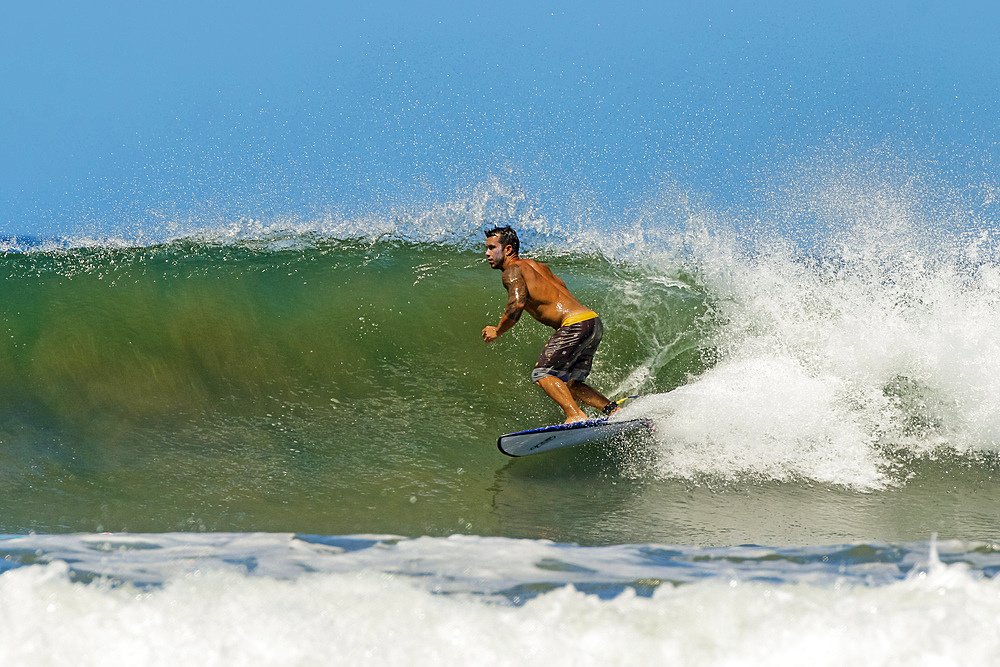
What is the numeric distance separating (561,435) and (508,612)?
2.38 m

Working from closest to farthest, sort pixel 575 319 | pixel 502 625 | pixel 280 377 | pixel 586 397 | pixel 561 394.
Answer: pixel 502 625 → pixel 561 394 → pixel 575 319 → pixel 586 397 → pixel 280 377

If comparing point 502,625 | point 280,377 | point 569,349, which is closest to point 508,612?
point 502,625

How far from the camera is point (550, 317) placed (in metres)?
5.40

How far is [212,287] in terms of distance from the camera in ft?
Answer: 26.9

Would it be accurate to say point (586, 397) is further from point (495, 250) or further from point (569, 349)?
point (495, 250)

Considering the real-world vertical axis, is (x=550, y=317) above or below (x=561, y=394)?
above

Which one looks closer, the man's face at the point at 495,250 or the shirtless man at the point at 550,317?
the shirtless man at the point at 550,317

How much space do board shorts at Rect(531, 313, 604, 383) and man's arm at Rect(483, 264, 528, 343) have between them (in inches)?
12.0

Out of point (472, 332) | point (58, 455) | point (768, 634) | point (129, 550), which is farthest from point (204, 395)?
point (768, 634)

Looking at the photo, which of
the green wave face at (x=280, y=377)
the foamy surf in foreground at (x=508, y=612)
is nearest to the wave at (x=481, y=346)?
the green wave face at (x=280, y=377)

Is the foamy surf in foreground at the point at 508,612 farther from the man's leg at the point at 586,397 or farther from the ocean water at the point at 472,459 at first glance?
the man's leg at the point at 586,397

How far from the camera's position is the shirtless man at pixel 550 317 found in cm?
526

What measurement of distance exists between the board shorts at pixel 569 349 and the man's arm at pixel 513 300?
31 cm

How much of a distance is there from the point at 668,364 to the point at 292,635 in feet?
16.0
